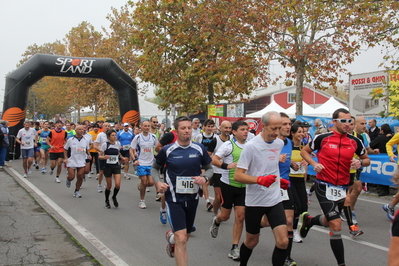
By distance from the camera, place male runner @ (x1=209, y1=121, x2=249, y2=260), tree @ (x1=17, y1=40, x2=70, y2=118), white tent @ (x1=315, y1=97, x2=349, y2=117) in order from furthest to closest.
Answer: tree @ (x1=17, y1=40, x2=70, y2=118)
white tent @ (x1=315, y1=97, x2=349, y2=117)
male runner @ (x1=209, y1=121, x2=249, y2=260)

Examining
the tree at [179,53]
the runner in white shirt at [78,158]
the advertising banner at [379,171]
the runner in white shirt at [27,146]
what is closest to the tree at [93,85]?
the tree at [179,53]

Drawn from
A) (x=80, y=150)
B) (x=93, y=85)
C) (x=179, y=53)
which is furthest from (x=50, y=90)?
(x=80, y=150)

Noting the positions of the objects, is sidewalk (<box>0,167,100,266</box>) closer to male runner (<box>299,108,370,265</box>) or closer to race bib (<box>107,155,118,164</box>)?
race bib (<box>107,155,118,164</box>)

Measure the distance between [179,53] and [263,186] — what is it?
21.2m

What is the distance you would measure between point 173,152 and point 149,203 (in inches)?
220

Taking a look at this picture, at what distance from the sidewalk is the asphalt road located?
0.59 feet

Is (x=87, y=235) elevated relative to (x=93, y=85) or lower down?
lower down

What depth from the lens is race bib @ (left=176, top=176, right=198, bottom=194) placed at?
4898 mm

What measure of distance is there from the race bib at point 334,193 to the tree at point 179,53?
15935mm

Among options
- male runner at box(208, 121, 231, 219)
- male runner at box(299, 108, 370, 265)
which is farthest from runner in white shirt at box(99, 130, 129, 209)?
male runner at box(299, 108, 370, 265)

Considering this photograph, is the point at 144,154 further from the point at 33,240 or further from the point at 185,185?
the point at 185,185

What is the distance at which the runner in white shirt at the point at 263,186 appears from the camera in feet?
14.6

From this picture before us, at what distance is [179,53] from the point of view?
82.0 feet

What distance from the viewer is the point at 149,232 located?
7348mm
